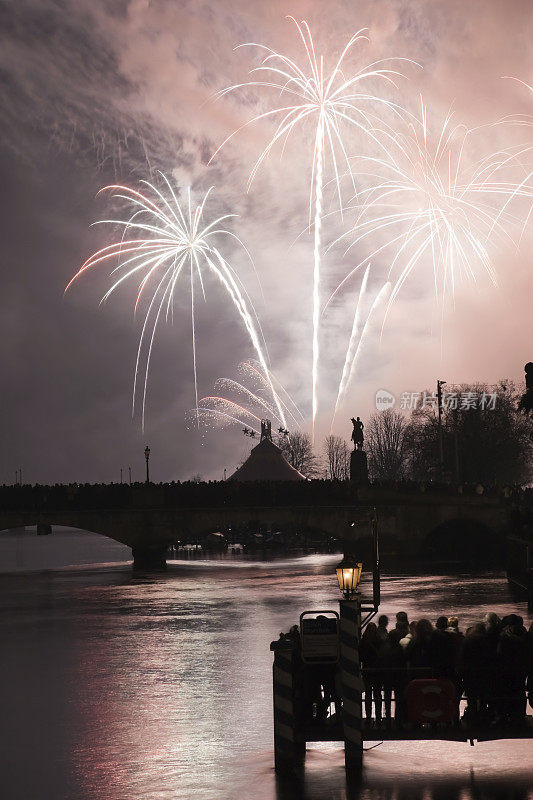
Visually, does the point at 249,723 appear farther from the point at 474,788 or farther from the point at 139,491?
the point at 139,491

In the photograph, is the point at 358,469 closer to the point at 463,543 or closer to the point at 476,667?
the point at 463,543

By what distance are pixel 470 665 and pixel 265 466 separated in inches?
3432

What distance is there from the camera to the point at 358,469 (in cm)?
8906

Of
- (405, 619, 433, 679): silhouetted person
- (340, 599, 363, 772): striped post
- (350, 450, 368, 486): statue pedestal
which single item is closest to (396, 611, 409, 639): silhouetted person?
(405, 619, 433, 679): silhouetted person

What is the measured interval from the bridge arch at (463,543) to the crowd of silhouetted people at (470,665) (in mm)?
70724

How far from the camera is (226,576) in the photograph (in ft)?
237

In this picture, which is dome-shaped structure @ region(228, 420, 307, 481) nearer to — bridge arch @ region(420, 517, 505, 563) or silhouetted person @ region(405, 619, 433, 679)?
bridge arch @ region(420, 517, 505, 563)

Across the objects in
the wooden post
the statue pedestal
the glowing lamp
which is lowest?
the wooden post

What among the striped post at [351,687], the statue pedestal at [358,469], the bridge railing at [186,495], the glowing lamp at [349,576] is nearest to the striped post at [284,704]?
the striped post at [351,687]

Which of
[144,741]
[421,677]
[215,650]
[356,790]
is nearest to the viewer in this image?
[356,790]

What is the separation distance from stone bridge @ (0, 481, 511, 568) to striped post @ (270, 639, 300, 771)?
6645cm

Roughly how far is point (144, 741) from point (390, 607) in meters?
26.4

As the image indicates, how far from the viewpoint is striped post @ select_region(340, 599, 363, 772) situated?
52.3 ft

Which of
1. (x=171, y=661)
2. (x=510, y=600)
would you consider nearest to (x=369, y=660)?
(x=171, y=661)
